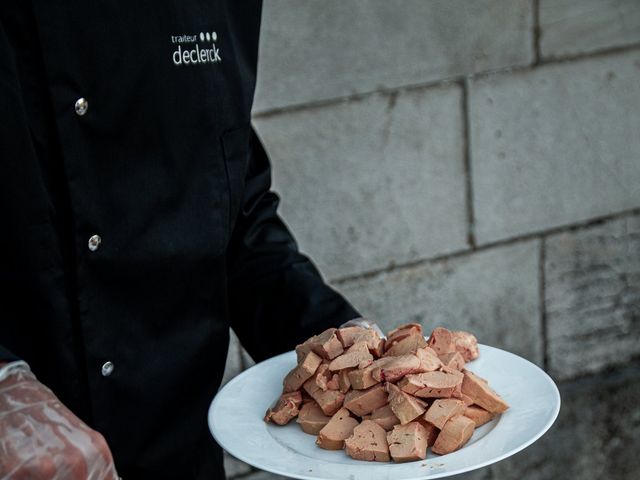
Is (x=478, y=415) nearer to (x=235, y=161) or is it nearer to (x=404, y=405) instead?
(x=404, y=405)

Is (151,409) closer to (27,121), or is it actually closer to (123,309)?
(123,309)

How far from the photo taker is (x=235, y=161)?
2008 millimetres

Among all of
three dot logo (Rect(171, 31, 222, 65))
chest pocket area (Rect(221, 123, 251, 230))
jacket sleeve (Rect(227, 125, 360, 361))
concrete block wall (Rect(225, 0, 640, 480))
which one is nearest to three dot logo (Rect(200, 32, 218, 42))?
three dot logo (Rect(171, 31, 222, 65))

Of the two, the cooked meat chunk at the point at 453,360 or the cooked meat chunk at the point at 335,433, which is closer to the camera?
the cooked meat chunk at the point at 335,433

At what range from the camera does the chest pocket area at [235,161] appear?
1992 mm

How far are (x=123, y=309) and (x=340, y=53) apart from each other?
1726 mm

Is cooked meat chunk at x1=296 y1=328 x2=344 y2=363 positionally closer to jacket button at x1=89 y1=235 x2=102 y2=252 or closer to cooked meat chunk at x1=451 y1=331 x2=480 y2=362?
cooked meat chunk at x1=451 y1=331 x2=480 y2=362

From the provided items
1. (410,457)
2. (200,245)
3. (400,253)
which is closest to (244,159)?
(200,245)

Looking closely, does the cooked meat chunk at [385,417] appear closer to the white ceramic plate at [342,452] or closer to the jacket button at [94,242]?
the white ceramic plate at [342,452]

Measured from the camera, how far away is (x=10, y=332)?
5.50 ft

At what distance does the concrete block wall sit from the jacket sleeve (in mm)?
1157

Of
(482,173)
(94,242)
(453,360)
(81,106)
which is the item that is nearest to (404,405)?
(453,360)

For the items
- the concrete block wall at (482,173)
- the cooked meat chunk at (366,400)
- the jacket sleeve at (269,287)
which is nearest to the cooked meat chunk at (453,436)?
the cooked meat chunk at (366,400)

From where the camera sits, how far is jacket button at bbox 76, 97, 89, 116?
66.5 inches
